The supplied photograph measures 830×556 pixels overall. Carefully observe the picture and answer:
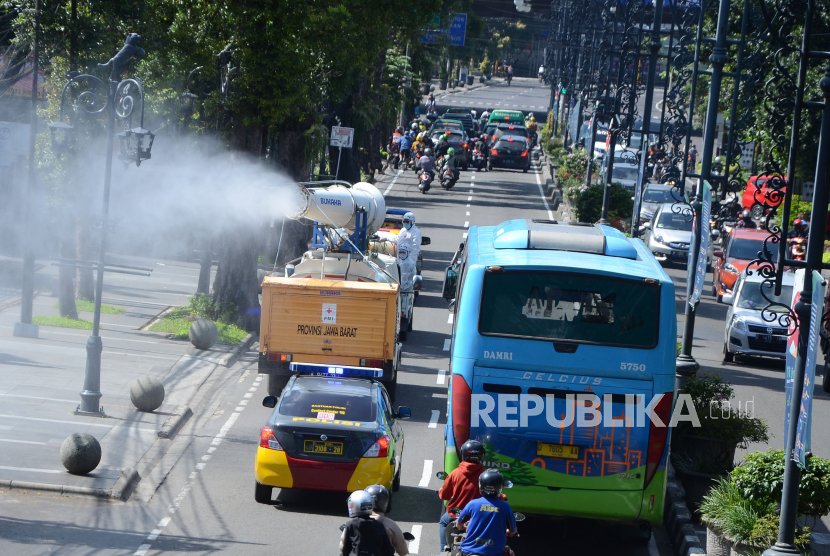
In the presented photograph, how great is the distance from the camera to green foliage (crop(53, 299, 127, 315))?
2441 centimetres

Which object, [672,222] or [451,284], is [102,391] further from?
[672,222]

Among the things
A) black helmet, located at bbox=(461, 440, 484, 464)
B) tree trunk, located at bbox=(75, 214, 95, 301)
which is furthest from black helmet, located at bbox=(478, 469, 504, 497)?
tree trunk, located at bbox=(75, 214, 95, 301)

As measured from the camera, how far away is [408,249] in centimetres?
2347

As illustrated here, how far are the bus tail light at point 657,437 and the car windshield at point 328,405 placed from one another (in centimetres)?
320

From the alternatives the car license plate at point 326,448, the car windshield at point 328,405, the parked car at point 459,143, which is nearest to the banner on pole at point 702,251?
the car windshield at point 328,405

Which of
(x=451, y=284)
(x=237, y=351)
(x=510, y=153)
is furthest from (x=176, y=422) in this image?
(x=510, y=153)

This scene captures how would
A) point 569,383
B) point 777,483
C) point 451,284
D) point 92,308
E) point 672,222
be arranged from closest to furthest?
point 777,483
point 569,383
point 451,284
point 92,308
point 672,222

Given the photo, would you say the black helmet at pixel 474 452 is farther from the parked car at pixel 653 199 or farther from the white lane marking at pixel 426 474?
the parked car at pixel 653 199

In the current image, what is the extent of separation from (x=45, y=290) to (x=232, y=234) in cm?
671

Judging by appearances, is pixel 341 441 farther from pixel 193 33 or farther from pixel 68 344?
pixel 193 33

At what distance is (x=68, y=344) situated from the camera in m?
21.0

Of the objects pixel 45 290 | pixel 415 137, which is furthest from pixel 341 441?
pixel 415 137

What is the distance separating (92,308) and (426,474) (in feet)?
40.9

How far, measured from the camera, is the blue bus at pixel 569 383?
1075 cm
